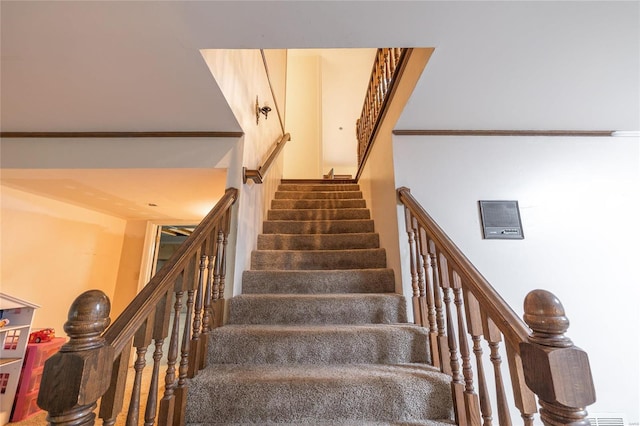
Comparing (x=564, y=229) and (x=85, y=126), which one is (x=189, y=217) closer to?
(x=85, y=126)

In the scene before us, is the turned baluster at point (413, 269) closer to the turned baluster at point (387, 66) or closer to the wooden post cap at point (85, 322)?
the turned baluster at point (387, 66)

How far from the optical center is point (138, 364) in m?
0.87

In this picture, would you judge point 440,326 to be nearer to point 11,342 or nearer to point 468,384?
point 468,384

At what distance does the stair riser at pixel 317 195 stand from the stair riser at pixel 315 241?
99cm

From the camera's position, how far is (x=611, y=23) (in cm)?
107

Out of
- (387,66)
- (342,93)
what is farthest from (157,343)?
(342,93)

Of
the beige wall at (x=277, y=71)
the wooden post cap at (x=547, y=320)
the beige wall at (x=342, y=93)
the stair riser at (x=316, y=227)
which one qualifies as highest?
the beige wall at (x=342, y=93)

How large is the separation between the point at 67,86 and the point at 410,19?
1671mm

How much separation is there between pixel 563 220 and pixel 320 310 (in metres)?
1.80

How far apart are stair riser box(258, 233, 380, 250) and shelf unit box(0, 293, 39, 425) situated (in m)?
2.09

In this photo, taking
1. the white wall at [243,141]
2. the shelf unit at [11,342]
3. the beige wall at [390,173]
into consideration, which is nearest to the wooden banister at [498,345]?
the beige wall at [390,173]

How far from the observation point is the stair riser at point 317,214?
288cm

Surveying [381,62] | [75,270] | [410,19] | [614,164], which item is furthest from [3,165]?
[614,164]

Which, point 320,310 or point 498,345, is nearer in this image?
point 498,345
